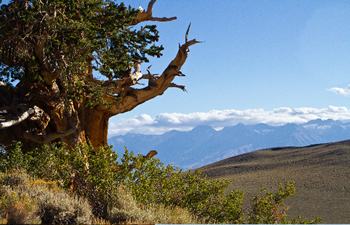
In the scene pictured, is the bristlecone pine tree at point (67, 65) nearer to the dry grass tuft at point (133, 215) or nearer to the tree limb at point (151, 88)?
the tree limb at point (151, 88)

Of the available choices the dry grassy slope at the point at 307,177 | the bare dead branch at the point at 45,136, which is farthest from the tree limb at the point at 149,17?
the dry grassy slope at the point at 307,177

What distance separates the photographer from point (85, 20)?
10.4 m

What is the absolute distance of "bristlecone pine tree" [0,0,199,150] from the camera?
9602 mm

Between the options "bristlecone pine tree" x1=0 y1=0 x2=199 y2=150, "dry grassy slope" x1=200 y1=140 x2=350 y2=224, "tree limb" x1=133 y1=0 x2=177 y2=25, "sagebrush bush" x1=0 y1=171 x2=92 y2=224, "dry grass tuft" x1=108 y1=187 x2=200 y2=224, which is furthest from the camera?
"dry grassy slope" x1=200 y1=140 x2=350 y2=224

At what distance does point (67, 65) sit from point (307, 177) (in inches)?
1681

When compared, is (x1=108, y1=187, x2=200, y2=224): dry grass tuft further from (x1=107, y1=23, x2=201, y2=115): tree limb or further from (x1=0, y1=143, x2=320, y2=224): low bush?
(x1=107, y1=23, x2=201, y2=115): tree limb

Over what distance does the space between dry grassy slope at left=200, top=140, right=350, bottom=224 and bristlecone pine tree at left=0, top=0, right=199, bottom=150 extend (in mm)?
19179

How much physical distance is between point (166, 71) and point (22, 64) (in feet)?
20.3

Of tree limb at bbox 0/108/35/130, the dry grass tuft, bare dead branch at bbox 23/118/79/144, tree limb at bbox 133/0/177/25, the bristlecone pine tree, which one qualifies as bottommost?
the dry grass tuft

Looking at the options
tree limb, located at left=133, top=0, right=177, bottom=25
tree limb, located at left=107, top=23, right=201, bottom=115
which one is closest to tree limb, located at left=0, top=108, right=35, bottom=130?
tree limb, located at left=107, top=23, right=201, bottom=115

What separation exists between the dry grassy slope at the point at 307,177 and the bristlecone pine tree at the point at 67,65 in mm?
19179

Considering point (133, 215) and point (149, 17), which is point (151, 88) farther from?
point (133, 215)

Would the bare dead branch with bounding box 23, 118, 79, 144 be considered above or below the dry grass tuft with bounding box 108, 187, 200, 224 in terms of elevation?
above

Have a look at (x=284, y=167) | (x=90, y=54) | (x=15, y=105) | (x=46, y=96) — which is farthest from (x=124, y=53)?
(x=284, y=167)
